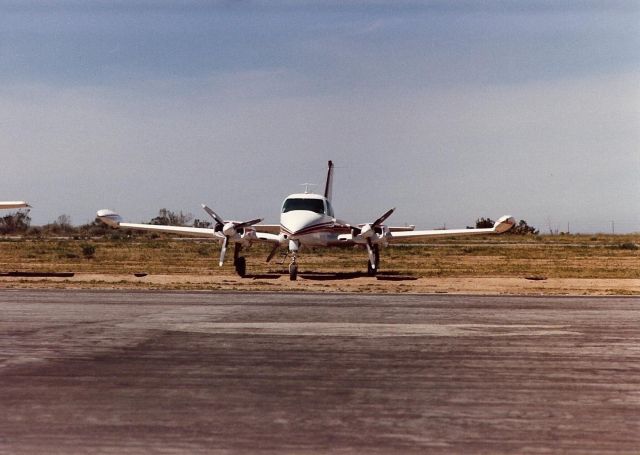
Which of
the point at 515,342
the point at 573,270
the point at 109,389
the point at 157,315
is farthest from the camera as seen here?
the point at 573,270

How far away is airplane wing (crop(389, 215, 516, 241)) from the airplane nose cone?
4993 millimetres

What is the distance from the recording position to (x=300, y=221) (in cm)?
3359

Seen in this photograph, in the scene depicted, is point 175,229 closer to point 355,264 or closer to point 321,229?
point 321,229

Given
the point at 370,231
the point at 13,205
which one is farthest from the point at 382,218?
the point at 13,205

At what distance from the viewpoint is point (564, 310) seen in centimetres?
1938

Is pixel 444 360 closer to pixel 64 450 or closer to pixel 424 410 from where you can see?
pixel 424 410

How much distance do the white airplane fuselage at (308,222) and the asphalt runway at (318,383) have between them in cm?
1546

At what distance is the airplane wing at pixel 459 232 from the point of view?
31.5 meters

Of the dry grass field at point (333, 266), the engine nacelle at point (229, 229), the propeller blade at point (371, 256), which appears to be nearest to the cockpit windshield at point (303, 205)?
the engine nacelle at point (229, 229)

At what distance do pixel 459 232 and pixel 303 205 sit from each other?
8.32 metres

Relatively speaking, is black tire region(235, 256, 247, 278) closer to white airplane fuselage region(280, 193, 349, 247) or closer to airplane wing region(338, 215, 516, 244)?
white airplane fuselage region(280, 193, 349, 247)

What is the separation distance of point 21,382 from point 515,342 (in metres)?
8.60

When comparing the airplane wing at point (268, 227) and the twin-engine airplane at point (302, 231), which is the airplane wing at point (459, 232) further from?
the airplane wing at point (268, 227)

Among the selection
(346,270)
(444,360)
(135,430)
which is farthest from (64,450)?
(346,270)
